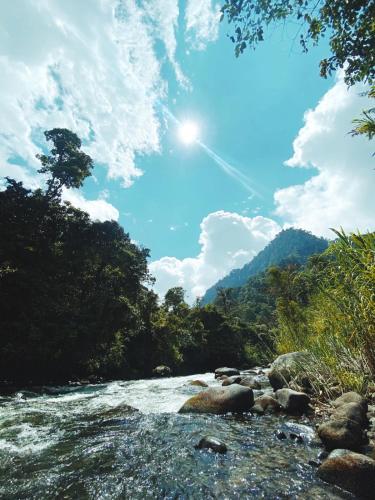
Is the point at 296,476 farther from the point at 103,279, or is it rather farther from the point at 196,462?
→ the point at 103,279

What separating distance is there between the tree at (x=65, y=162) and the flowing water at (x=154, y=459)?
23786mm

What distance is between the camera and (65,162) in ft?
90.0

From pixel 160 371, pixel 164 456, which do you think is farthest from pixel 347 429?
pixel 160 371

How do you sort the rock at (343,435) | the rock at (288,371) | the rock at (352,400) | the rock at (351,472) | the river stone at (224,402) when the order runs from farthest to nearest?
the rock at (288,371) → the river stone at (224,402) → the rock at (352,400) → the rock at (343,435) → the rock at (351,472)

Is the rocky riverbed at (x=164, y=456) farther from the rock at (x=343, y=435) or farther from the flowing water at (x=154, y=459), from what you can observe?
the rock at (x=343, y=435)

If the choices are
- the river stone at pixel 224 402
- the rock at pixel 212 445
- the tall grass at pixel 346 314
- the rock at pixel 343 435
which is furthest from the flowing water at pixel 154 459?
the tall grass at pixel 346 314

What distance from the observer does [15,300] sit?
58.5ft

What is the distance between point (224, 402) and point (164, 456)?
3279 millimetres

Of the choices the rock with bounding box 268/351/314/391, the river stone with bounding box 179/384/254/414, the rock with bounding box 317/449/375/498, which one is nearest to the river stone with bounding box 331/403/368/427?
the rock with bounding box 317/449/375/498

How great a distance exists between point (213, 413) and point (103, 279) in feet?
63.7

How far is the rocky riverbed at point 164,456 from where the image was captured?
3.60m

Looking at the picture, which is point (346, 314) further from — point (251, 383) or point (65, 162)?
point (65, 162)

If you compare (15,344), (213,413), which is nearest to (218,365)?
(15,344)

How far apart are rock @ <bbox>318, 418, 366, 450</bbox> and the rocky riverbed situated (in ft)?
0.83
